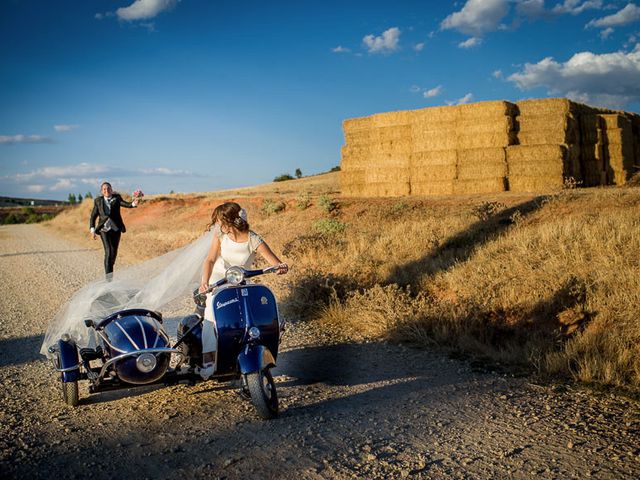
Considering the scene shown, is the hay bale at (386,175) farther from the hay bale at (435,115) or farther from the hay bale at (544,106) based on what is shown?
the hay bale at (544,106)

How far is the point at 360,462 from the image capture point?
3783 millimetres

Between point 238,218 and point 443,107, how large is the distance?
1926 centimetres

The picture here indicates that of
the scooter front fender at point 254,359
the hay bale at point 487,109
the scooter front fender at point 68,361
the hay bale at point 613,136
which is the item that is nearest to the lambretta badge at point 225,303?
the scooter front fender at point 254,359

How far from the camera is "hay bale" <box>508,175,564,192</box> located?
20.9 metres

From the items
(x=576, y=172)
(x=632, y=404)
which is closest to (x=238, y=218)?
(x=632, y=404)

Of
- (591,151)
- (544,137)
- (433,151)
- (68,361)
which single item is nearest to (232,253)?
(68,361)

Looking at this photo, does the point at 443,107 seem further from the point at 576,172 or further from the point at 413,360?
the point at 413,360

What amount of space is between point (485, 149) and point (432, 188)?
2.63 metres

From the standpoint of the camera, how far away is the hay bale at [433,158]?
22.6m

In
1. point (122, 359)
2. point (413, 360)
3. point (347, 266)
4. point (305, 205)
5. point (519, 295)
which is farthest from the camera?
point (305, 205)

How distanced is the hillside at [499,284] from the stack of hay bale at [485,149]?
7798 millimetres

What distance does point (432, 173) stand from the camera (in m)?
23.0

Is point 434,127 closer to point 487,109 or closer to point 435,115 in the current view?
point 435,115

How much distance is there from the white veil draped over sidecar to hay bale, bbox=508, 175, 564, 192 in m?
17.7
